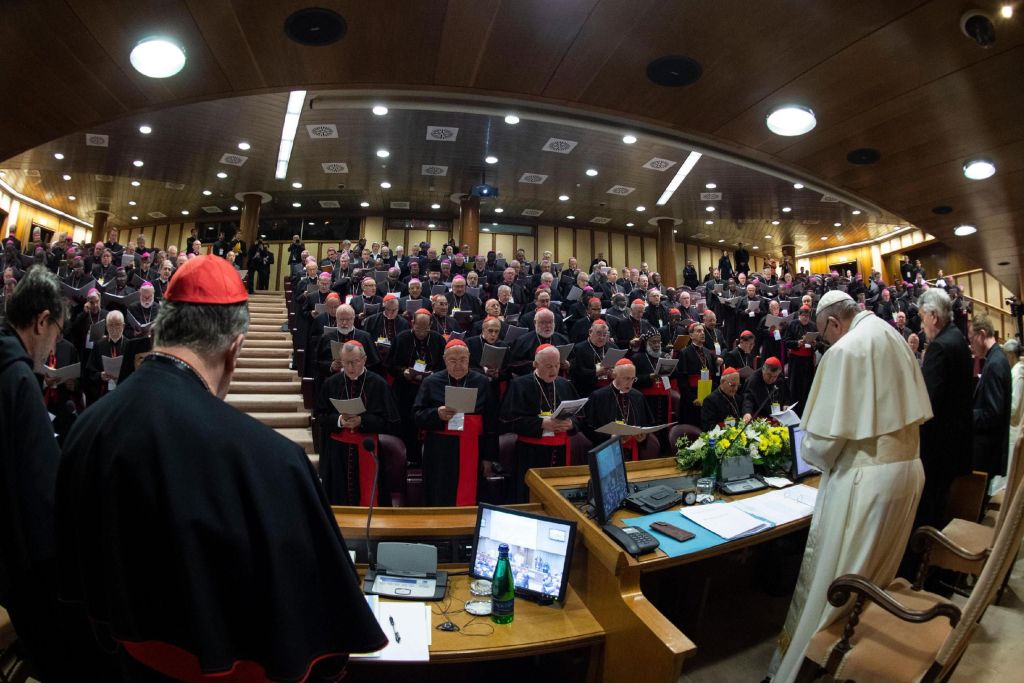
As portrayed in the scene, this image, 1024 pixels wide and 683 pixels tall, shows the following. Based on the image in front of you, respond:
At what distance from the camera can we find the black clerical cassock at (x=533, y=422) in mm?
4715

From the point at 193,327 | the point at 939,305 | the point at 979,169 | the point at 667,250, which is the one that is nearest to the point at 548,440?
the point at 939,305

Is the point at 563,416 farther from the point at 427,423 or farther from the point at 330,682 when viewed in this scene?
the point at 330,682

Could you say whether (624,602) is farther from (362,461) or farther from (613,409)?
(613,409)

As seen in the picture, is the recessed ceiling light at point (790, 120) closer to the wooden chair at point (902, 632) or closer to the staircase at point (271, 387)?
the wooden chair at point (902, 632)

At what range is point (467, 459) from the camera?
478cm

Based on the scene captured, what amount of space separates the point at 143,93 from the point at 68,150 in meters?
12.8

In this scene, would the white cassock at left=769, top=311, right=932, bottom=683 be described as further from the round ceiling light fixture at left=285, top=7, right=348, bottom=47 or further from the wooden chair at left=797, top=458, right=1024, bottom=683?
the round ceiling light fixture at left=285, top=7, right=348, bottom=47

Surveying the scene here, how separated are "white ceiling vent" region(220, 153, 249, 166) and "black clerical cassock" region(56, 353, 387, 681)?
14.1m

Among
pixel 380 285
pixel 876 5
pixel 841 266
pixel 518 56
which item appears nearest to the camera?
pixel 876 5

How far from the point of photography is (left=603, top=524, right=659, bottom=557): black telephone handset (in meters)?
2.28

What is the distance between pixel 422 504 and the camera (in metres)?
4.74

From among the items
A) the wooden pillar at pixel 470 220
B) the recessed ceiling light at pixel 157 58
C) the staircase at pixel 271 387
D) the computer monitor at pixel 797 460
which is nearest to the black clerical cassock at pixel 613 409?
the computer monitor at pixel 797 460

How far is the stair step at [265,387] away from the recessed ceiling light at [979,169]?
24.7 feet

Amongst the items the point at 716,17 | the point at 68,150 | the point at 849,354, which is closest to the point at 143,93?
the point at 716,17
